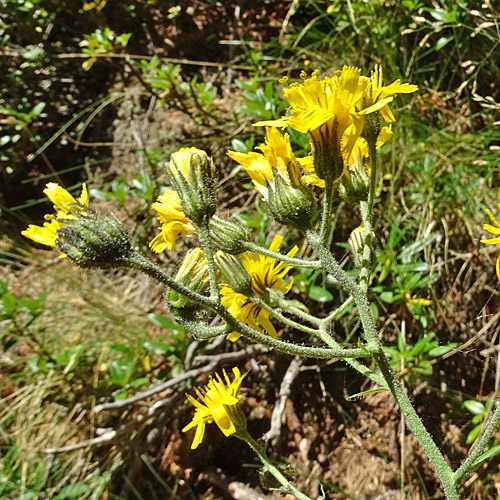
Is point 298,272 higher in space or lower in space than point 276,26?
lower

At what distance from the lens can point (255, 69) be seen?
3.14 metres

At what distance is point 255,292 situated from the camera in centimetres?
151

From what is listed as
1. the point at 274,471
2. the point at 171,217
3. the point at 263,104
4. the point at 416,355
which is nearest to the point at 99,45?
the point at 263,104

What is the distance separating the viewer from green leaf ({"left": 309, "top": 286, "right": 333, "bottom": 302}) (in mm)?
2273

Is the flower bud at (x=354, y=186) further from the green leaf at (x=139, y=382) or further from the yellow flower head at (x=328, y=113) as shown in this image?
the green leaf at (x=139, y=382)

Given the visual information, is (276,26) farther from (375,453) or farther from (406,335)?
(375,453)

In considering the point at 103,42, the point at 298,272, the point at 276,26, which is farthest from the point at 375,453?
the point at 103,42

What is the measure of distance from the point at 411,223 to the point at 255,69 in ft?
4.57

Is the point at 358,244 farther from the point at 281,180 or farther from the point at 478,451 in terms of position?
the point at 478,451

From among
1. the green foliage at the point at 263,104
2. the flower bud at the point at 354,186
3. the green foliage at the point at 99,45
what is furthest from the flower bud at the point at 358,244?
the green foliage at the point at 99,45

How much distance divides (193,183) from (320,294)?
3.85 feet

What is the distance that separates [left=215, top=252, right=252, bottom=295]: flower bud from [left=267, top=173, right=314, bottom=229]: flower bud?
0.17 m

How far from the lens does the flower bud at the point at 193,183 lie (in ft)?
4.14

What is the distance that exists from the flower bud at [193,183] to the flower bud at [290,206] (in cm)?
16
